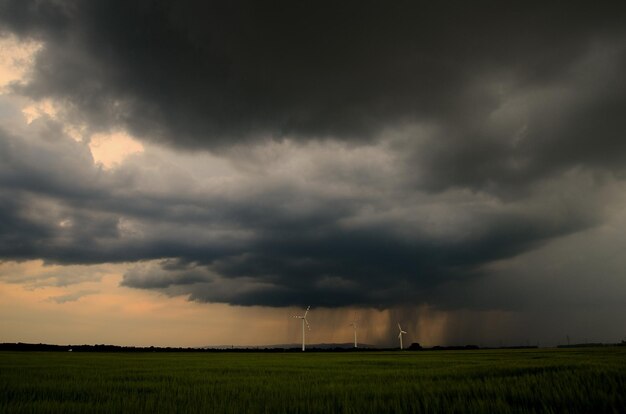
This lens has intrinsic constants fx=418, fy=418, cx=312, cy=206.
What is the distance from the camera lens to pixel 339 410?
9602mm

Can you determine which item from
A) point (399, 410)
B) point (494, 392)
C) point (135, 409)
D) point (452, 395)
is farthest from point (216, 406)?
point (494, 392)

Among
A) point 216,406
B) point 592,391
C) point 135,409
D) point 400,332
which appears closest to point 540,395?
point 592,391

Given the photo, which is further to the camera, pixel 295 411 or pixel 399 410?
pixel 295 411

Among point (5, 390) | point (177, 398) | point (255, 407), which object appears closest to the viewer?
point (255, 407)

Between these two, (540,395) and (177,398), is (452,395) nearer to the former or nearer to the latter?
(540,395)

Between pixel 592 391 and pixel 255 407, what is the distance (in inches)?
299

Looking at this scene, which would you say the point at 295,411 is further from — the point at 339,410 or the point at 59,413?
the point at 59,413

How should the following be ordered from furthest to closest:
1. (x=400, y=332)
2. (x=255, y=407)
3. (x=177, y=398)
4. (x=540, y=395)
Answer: (x=400, y=332) < (x=177, y=398) < (x=255, y=407) < (x=540, y=395)

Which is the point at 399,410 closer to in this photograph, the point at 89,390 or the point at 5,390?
the point at 89,390

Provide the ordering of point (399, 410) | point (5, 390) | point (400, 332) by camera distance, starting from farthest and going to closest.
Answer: point (400, 332), point (5, 390), point (399, 410)

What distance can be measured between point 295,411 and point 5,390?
1273 centimetres

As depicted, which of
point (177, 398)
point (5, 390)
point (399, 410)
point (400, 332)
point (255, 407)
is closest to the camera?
point (399, 410)

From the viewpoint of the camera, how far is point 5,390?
1549 centimetres

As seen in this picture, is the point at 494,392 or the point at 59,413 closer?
the point at 59,413
